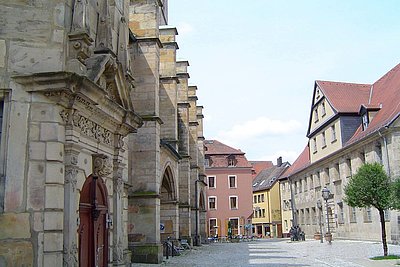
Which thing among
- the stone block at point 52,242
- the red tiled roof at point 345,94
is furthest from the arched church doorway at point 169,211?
the stone block at point 52,242

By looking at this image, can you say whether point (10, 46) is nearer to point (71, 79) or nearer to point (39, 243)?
point (71, 79)

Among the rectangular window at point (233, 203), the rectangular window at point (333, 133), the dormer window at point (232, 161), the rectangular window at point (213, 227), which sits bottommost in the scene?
the rectangular window at point (213, 227)

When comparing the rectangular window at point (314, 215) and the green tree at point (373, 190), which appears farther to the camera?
the rectangular window at point (314, 215)

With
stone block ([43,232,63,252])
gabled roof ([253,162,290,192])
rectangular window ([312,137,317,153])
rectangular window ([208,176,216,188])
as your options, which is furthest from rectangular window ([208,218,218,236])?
stone block ([43,232,63,252])

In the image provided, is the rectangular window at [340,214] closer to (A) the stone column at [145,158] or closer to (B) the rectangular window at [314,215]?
(B) the rectangular window at [314,215]

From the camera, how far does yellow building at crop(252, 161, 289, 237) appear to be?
69.1 meters

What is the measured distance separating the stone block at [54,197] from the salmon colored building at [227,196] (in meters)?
57.3

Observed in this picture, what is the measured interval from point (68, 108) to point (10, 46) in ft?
3.87

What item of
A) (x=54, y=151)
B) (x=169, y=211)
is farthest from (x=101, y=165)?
(x=169, y=211)

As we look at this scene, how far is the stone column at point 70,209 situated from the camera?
23.6 feet

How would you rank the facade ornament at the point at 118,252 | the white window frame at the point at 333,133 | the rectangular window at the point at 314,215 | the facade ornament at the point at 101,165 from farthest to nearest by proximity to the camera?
the rectangular window at the point at 314,215 < the white window frame at the point at 333,133 < the facade ornament at the point at 118,252 < the facade ornament at the point at 101,165

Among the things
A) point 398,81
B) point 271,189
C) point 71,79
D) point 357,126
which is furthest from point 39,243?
point 271,189

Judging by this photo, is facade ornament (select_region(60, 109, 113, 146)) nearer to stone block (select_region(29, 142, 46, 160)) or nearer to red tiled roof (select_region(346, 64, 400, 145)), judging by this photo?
stone block (select_region(29, 142, 46, 160))

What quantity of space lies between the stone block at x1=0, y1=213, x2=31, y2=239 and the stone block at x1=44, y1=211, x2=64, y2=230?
0.77 feet
